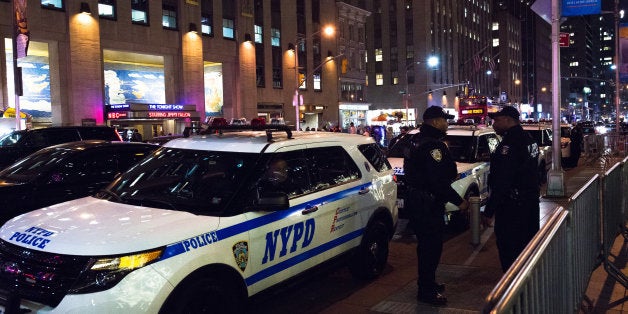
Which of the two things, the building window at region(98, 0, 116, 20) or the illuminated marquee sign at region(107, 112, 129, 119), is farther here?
the building window at region(98, 0, 116, 20)

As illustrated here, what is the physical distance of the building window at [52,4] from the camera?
28888 mm

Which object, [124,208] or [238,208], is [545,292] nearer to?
[238,208]

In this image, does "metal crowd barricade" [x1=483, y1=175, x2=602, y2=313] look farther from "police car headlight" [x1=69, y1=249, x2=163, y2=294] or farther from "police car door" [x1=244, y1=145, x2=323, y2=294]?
"police car headlight" [x1=69, y1=249, x2=163, y2=294]

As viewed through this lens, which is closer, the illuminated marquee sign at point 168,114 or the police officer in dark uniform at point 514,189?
the police officer in dark uniform at point 514,189

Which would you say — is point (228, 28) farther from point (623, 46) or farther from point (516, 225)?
point (516, 225)

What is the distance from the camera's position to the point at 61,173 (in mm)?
7625

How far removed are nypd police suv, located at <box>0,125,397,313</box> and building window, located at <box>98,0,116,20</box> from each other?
97.2ft

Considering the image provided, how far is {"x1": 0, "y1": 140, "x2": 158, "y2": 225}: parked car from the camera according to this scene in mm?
7056

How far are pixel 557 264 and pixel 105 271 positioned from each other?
10.1ft

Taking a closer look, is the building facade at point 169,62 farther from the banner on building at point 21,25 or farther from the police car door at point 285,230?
the police car door at point 285,230

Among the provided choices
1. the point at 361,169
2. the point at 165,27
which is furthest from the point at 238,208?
the point at 165,27

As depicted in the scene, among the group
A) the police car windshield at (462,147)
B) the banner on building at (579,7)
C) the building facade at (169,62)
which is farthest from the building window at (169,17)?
the police car windshield at (462,147)

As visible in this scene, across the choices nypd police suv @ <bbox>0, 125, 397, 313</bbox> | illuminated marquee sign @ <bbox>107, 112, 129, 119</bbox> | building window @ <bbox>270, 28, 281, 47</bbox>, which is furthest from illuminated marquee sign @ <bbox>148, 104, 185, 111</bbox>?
nypd police suv @ <bbox>0, 125, 397, 313</bbox>

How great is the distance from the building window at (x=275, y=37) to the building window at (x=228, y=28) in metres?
4.42
